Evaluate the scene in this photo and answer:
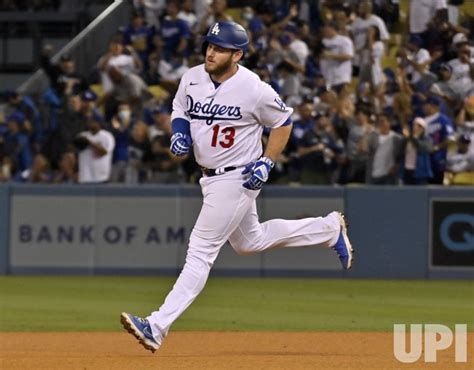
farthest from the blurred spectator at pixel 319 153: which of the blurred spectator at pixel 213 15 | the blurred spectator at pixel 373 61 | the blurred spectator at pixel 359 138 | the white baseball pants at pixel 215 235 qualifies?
the white baseball pants at pixel 215 235

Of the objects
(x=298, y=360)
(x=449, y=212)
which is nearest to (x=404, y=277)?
(x=449, y=212)

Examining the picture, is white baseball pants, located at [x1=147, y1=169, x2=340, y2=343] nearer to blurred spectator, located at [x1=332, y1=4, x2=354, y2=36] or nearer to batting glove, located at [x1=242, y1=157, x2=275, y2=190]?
batting glove, located at [x1=242, y1=157, x2=275, y2=190]

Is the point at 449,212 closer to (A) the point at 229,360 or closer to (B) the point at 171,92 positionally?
(B) the point at 171,92

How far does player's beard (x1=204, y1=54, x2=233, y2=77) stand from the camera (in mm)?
8836

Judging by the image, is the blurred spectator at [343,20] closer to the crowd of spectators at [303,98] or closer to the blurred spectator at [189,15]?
the crowd of spectators at [303,98]

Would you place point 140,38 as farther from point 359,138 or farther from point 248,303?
point 248,303

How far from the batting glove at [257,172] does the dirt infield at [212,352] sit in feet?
3.95

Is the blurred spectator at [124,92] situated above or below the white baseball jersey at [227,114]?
below

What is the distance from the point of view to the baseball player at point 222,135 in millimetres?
8805

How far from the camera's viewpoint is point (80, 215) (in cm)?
1777

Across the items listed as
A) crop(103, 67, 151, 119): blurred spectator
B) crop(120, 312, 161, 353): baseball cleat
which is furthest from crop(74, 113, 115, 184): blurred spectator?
crop(120, 312, 161, 353): baseball cleat

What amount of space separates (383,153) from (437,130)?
0.76m

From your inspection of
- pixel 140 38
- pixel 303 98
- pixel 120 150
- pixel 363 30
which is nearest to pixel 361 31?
pixel 363 30

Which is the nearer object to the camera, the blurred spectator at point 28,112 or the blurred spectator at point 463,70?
the blurred spectator at point 463,70
